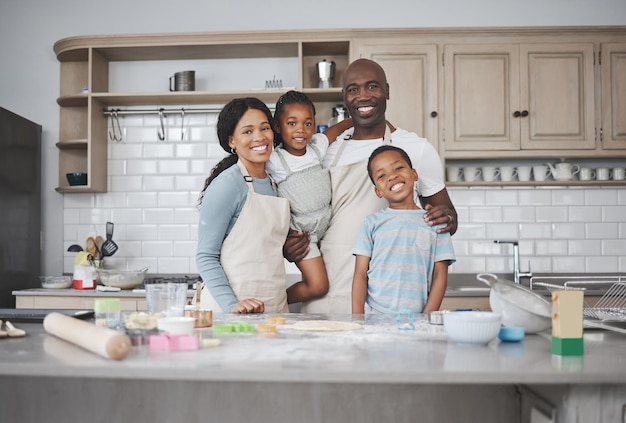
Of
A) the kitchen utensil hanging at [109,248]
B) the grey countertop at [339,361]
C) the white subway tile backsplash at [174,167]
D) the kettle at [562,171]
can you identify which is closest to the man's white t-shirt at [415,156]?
the grey countertop at [339,361]

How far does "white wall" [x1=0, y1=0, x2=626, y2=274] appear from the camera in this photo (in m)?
4.73

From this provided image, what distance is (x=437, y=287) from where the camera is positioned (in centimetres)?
239

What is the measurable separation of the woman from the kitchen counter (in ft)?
0.93

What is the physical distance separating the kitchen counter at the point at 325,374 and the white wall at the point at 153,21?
2.98 meters

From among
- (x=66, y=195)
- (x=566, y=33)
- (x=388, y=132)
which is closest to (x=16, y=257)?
(x=66, y=195)

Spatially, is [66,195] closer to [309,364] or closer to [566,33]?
[566,33]

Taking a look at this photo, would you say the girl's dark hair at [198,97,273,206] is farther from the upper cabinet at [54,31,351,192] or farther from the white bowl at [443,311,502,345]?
the upper cabinet at [54,31,351,192]

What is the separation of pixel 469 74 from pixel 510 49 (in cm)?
32

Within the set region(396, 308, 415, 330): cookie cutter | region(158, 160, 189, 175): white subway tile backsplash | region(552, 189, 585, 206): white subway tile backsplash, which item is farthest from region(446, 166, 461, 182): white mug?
region(396, 308, 415, 330): cookie cutter

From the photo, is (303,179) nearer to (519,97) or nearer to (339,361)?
(339,361)

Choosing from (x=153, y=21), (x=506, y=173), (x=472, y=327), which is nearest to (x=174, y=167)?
(x=153, y=21)

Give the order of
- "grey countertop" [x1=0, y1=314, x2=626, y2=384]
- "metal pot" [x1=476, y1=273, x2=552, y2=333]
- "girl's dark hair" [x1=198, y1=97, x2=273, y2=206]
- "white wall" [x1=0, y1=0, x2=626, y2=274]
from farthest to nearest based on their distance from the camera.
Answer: "white wall" [x1=0, y1=0, x2=626, y2=274] < "girl's dark hair" [x1=198, y1=97, x2=273, y2=206] < "metal pot" [x1=476, y1=273, x2=552, y2=333] < "grey countertop" [x1=0, y1=314, x2=626, y2=384]

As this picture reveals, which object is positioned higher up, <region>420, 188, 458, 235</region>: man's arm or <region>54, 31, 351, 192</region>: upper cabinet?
<region>54, 31, 351, 192</region>: upper cabinet

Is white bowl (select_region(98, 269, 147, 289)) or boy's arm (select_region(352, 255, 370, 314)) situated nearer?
boy's arm (select_region(352, 255, 370, 314))
